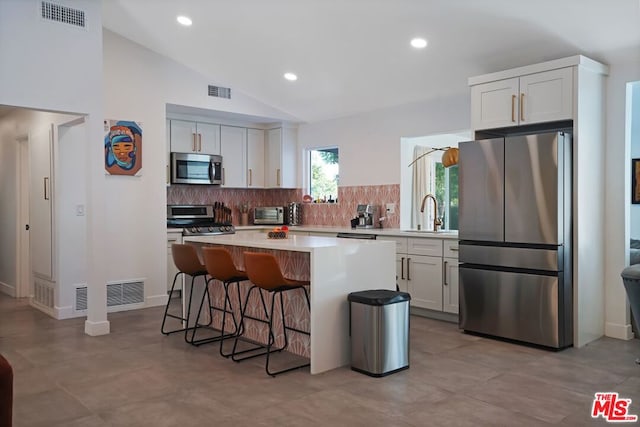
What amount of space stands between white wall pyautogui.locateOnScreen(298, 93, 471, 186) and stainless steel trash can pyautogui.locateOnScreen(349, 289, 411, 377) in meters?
2.88

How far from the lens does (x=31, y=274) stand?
6.54 metres

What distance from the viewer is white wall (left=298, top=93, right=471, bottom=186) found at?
6066 millimetres

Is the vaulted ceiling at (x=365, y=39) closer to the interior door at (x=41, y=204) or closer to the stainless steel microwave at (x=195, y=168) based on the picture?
the stainless steel microwave at (x=195, y=168)

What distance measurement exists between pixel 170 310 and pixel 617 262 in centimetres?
462

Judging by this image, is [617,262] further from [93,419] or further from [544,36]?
[93,419]

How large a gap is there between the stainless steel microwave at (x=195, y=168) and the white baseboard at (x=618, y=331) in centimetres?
502

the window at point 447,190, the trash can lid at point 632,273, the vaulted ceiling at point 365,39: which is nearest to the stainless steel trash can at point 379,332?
the trash can lid at point 632,273

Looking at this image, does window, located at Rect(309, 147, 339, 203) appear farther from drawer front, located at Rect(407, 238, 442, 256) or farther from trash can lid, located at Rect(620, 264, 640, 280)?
trash can lid, located at Rect(620, 264, 640, 280)

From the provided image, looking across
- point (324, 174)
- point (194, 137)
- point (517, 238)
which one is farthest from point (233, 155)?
point (517, 238)

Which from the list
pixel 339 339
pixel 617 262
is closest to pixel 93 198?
pixel 339 339

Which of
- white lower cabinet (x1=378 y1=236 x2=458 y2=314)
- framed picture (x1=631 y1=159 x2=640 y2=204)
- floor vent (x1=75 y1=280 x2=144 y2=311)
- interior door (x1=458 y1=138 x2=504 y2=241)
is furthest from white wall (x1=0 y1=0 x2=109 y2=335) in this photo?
framed picture (x1=631 y1=159 x2=640 y2=204)

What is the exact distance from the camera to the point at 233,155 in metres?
7.68

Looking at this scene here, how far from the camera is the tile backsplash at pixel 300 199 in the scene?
22.2 ft

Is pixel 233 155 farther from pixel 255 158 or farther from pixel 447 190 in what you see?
pixel 447 190
